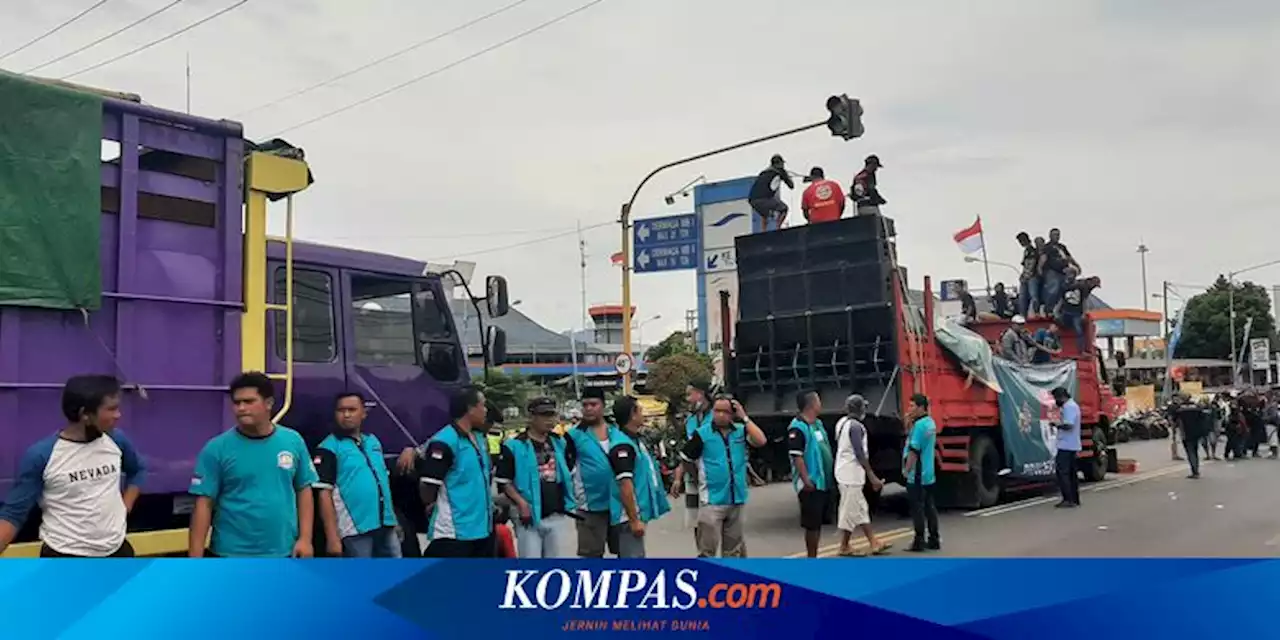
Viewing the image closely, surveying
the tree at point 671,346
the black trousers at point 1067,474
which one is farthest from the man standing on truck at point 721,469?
the tree at point 671,346

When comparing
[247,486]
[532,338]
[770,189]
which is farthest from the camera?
[532,338]

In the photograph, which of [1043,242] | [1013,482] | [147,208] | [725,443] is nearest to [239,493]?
[147,208]

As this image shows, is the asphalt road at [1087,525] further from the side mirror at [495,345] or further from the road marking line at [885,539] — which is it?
the side mirror at [495,345]

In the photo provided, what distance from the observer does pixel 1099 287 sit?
52.1 feet

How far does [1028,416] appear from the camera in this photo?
1364 cm

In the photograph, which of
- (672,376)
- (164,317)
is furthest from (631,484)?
(672,376)

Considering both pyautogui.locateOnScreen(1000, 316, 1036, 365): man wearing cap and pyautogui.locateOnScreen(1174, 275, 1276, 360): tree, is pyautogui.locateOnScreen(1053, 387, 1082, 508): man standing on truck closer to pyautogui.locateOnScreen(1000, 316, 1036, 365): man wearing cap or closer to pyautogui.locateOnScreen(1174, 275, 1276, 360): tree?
pyautogui.locateOnScreen(1000, 316, 1036, 365): man wearing cap

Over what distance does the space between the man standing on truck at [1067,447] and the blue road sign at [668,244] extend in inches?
568

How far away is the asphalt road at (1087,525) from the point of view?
10070mm

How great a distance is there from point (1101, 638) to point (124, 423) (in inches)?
165

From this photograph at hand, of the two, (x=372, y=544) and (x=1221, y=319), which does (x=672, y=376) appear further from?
(x=1221, y=319)

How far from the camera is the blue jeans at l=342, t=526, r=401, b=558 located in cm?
551

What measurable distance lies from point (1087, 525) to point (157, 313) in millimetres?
10274

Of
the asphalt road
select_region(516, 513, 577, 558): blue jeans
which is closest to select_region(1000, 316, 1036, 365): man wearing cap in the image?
the asphalt road
